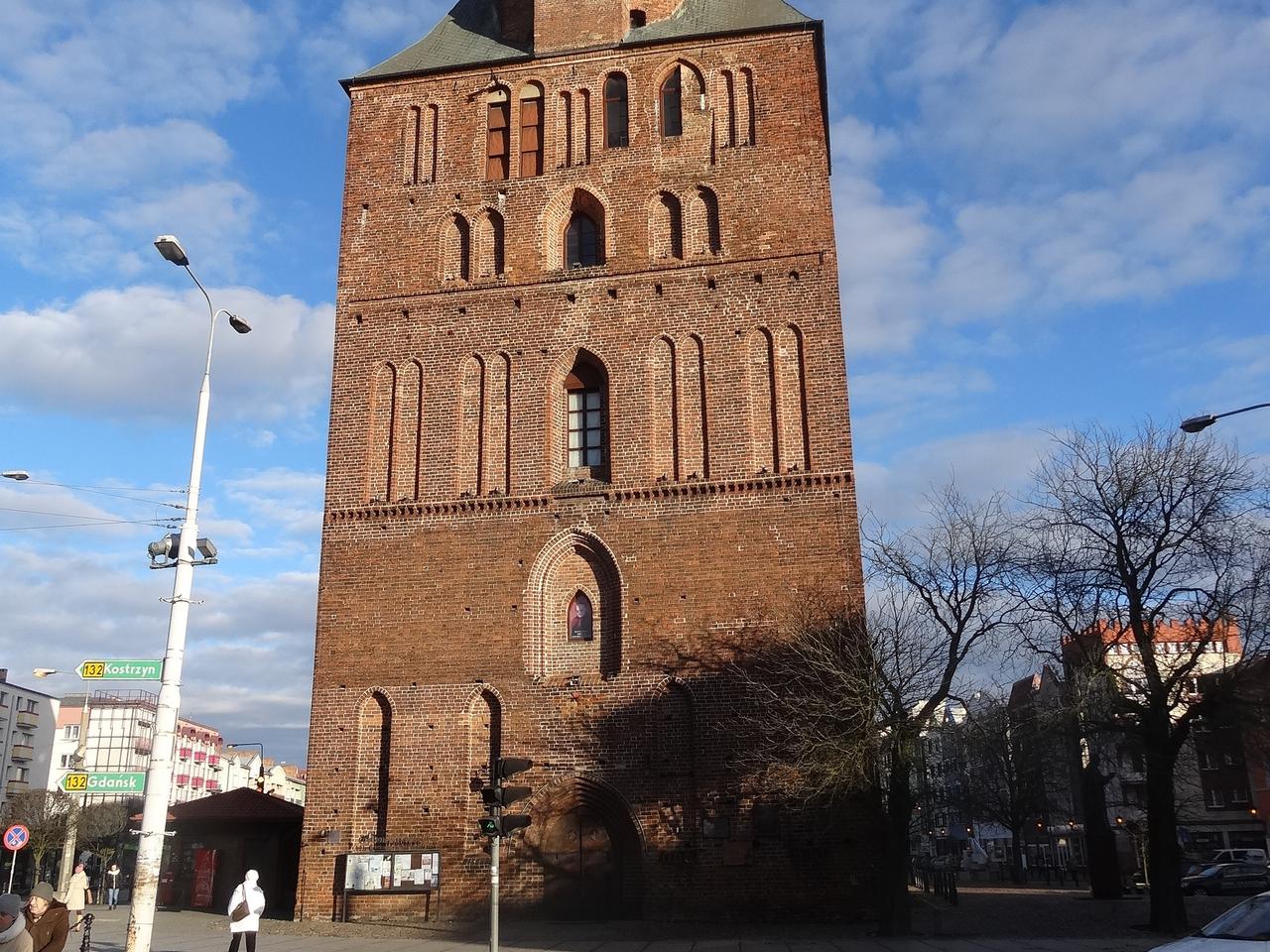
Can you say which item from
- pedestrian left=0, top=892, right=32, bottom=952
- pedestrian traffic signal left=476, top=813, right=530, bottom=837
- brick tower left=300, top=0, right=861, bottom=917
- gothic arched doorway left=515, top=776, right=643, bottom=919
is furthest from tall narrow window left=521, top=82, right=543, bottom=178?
pedestrian left=0, top=892, right=32, bottom=952

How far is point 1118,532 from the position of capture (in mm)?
21016

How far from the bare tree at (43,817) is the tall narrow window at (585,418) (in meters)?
29.4

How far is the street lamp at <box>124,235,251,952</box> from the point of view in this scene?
476 inches

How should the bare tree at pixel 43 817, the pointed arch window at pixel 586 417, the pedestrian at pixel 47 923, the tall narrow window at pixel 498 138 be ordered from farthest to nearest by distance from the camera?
the bare tree at pixel 43 817 < the tall narrow window at pixel 498 138 < the pointed arch window at pixel 586 417 < the pedestrian at pixel 47 923

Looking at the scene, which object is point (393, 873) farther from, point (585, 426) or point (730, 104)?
point (730, 104)

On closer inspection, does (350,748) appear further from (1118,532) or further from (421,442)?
(1118,532)

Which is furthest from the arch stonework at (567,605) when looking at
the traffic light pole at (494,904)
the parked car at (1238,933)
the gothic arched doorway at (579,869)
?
the parked car at (1238,933)

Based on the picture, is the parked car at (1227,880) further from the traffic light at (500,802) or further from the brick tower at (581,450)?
the traffic light at (500,802)

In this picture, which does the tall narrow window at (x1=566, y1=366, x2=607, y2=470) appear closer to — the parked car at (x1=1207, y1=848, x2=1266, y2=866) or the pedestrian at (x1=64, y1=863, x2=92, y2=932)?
the pedestrian at (x1=64, y1=863, x2=92, y2=932)

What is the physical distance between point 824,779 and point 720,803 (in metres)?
2.41

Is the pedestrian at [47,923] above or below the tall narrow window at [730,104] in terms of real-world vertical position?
below

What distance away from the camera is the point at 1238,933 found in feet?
29.2

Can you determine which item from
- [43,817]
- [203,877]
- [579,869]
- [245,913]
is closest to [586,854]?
[579,869]

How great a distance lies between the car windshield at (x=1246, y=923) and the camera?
880 cm
